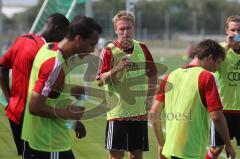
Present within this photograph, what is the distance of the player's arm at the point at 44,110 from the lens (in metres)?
4.68

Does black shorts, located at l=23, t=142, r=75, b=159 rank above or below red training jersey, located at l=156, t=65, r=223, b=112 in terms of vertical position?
below

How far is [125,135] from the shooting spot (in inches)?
280

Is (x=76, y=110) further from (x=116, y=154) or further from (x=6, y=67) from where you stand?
(x=116, y=154)

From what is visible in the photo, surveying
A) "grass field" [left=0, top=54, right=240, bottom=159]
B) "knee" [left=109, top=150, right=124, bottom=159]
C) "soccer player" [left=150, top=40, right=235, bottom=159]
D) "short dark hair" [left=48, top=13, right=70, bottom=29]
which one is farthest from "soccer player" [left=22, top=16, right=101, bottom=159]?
"grass field" [left=0, top=54, right=240, bottom=159]

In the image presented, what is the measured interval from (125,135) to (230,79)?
1765 millimetres

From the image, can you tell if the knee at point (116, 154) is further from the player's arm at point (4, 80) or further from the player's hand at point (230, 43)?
the player's hand at point (230, 43)

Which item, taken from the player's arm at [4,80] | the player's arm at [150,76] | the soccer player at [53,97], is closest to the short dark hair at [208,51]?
the soccer player at [53,97]

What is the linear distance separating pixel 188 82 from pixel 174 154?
69cm

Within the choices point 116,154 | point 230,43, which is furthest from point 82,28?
point 230,43

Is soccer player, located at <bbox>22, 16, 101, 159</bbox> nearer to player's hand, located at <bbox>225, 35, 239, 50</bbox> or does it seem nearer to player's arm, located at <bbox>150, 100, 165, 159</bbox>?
player's arm, located at <bbox>150, 100, 165, 159</bbox>

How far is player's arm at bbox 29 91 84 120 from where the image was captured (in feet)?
15.4

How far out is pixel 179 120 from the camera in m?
5.36

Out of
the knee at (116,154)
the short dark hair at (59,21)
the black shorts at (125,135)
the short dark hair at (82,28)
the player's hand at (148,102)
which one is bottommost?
the knee at (116,154)

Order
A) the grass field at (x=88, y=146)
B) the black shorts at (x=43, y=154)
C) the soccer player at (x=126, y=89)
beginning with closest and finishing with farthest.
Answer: the black shorts at (x=43, y=154)
the soccer player at (x=126, y=89)
the grass field at (x=88, y=146)
